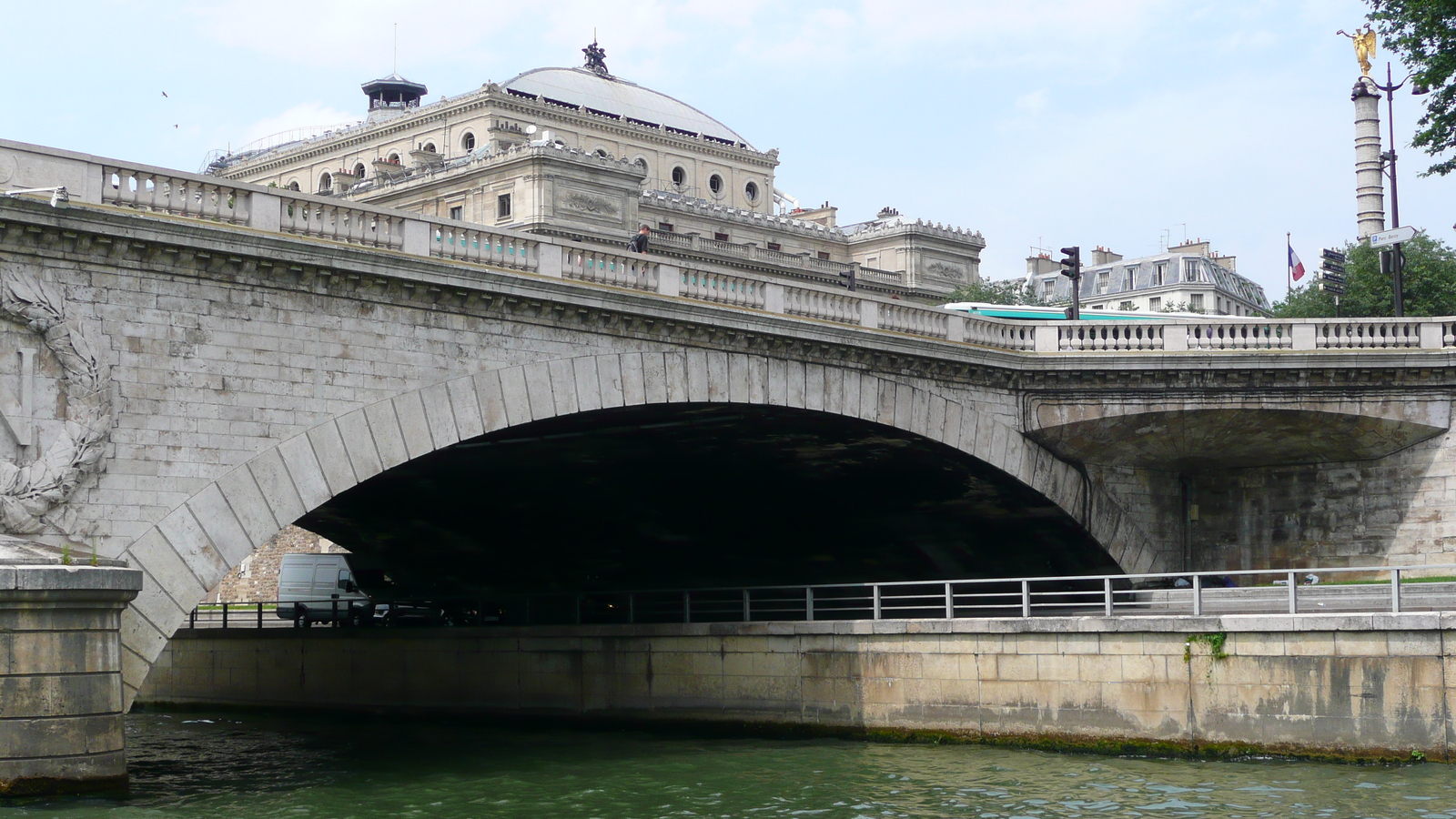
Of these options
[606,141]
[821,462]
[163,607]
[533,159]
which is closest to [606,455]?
[821,462]

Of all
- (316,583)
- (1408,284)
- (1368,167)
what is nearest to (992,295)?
(1368,167)

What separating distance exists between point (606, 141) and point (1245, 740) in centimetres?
7433

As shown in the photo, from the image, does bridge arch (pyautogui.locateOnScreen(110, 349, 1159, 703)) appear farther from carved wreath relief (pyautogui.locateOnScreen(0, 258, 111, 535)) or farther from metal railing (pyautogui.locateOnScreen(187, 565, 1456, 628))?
metal railing (pyautogui.locateOnScreen(187, 565, 1456, 628))

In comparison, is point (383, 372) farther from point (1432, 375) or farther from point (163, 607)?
point (1432, 375)

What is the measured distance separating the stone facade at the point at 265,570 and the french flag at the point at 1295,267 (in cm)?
3783

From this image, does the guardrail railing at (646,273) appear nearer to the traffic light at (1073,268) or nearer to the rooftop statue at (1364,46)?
the traffic light at (1073,268)

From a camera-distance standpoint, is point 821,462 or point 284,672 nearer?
point 821,462

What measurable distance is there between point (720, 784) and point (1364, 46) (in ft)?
162

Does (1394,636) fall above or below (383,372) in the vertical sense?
below

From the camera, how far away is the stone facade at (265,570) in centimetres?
6912

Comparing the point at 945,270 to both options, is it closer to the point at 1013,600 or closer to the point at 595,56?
the point at 595,56

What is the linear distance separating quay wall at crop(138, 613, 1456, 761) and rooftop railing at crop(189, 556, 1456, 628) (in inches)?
20.6

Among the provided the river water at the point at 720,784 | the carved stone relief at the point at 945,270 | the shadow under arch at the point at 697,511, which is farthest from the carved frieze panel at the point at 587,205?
the river water at the point at 720,784

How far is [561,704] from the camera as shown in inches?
1390
